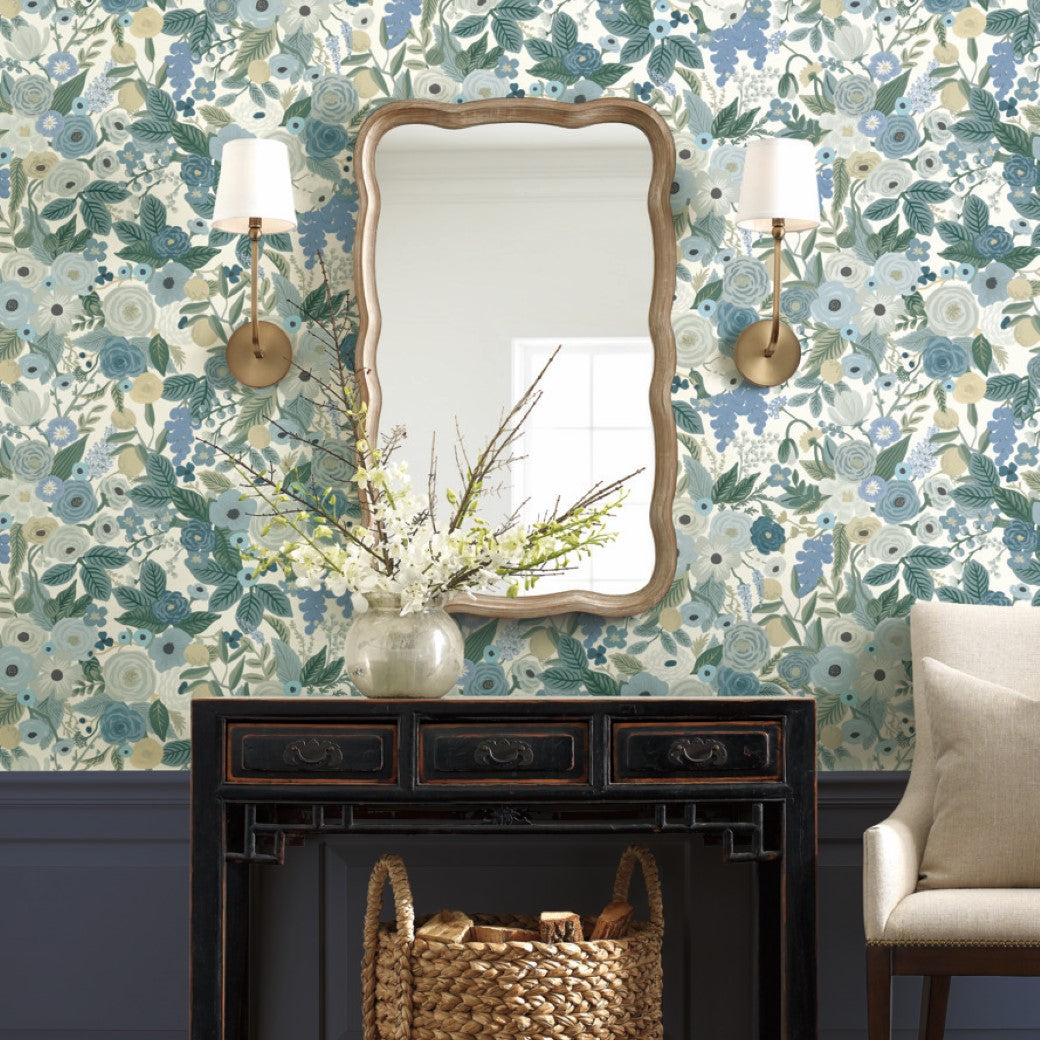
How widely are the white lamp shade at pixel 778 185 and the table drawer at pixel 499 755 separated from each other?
3.73 feet

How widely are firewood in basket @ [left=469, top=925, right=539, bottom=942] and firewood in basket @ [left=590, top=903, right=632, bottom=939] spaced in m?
0.12

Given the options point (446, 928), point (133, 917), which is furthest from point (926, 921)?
point (133, 917)

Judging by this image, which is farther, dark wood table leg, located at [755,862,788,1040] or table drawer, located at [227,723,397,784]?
dark wood table leg, located at [755,862,788,1040]

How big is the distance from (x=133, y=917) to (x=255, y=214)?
1487mm

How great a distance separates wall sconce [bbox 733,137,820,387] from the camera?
2.42m

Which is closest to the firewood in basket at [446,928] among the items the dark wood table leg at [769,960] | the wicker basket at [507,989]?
the wicker basket at [507,989]

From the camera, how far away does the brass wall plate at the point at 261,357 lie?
8.44 ft

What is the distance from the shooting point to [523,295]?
2.59 meters

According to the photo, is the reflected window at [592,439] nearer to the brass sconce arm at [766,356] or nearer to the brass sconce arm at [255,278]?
the brass sconce arm at [766,356]

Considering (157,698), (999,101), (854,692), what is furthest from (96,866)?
(999,101)

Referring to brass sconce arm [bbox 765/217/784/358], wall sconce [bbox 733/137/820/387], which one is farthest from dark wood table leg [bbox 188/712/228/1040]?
wall sconce [bbox 733/137/820/387]

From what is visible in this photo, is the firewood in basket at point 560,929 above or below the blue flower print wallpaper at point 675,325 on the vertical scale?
below

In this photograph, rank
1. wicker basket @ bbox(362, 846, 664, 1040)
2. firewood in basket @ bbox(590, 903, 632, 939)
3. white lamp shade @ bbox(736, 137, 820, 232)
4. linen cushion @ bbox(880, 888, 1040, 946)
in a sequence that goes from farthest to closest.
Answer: white lamp shade @ bbox(736, 137, 820, 232), firewood in basket @ bbox(590, 903, 632, 939), wicker basket @ bbox(362, 846, 664, 1040), linen cushion @ bbox(880, 888, 1040, 946)

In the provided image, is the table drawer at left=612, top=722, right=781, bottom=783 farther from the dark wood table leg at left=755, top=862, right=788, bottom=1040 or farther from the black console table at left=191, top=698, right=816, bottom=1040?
the dark wood table leg at left=755, top=862, right=788, bottom=1040
